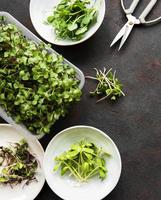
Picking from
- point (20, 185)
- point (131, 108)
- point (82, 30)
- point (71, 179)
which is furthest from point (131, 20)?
point (20, 185)

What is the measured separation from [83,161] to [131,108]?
240 mm

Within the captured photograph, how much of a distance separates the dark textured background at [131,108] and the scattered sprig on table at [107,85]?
0.07 feet

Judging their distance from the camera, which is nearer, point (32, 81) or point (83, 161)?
point (32, 81)

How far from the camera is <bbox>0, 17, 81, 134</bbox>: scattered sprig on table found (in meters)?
1.43

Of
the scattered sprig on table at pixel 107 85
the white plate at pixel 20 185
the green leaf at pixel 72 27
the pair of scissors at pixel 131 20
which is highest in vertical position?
the green leaf at pixel 72 27

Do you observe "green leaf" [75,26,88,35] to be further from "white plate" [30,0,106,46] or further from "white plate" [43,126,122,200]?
"white plate" [43,126,122,200]

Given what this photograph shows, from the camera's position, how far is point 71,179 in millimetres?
1619

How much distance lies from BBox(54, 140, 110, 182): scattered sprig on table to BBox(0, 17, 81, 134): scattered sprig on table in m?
0.14

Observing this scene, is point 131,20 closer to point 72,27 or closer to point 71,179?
point 72,27

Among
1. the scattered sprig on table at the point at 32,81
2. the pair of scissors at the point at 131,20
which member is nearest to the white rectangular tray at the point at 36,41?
the scattered sprig on table at the point at 32,81

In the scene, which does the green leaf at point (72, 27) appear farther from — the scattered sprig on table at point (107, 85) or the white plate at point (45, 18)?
the scattered sprig on table at point (107, 85)

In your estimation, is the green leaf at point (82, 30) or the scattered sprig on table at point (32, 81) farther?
the green leaf at point (82, 30)

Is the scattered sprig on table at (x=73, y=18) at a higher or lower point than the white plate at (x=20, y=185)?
higher

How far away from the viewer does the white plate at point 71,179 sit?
157 cm
